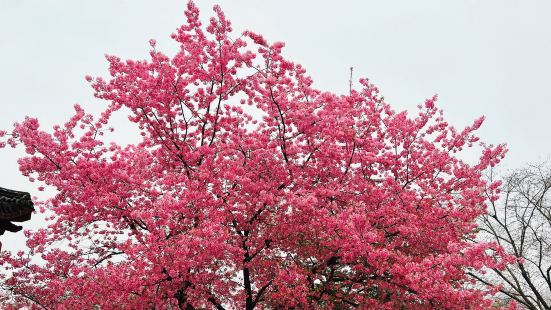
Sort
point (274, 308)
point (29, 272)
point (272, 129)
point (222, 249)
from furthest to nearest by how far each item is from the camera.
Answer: point (29, 272) < point (272, 129) < point (274, 308) < point (222, 249)

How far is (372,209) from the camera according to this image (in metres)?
11.2

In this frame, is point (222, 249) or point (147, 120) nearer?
point (222, 249)

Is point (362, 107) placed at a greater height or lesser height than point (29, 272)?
greater

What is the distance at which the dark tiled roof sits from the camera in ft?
18.9

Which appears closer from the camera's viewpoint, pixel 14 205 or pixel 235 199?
pixel 14 205

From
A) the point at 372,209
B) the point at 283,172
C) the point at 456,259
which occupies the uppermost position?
the point at 283,172

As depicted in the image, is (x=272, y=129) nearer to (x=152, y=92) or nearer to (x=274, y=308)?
(x=152, y=92)

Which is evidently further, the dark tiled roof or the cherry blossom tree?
the cherry blossom tree

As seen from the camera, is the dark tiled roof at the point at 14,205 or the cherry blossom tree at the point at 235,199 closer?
the dark tiled roof at the point at 14,205

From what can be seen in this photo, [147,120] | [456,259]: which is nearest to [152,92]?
[147,120]

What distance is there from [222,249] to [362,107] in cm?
647

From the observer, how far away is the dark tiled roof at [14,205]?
5.77 metres

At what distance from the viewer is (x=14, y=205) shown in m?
5.82

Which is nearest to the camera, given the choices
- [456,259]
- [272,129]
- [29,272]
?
[456,259]
